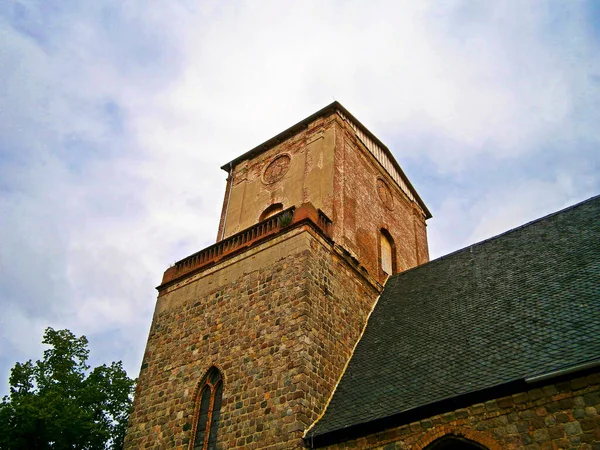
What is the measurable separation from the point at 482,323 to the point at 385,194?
761 centimetres

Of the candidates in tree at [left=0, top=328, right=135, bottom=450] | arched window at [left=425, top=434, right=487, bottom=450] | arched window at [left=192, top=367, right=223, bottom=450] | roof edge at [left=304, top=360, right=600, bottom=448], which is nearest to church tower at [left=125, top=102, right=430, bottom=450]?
arched window at [left=192, top=367, right=223, bottom=450]

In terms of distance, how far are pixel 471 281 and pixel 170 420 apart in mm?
7315

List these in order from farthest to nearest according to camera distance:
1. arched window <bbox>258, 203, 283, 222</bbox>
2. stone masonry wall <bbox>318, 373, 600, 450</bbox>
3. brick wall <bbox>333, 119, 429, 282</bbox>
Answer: arched window <bbox>258, 203, 283, 222</bbox>
brick wall <bbox>333, 119, 429, 282</bbox>
stone masonry wall <bbox>318, 373, 600, 450</bbox>

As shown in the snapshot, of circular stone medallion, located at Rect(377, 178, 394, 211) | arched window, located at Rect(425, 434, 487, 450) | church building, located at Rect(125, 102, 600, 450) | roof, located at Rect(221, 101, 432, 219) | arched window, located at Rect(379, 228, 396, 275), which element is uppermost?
roof, located at Rect(221, 101, 432, 219)

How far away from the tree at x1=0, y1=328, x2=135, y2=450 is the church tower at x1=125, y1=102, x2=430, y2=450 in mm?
5712

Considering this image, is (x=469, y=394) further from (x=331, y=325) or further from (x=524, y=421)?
(x=331, y=325)

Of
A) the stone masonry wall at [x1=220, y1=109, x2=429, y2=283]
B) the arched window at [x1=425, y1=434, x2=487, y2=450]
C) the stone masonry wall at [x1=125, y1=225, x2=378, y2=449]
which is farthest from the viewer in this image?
the stone masonry wall at [x1=220, y1=109, x2=429, y2=283]

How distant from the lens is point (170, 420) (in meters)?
10.9

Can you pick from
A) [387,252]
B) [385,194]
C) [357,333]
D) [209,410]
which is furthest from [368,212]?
[209,410]

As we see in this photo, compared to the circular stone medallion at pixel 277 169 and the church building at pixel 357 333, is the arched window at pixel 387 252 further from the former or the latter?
the circular stone medallion at pixel 277 169

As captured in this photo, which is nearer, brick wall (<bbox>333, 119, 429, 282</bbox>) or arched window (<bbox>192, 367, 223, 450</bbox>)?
arched window (<bbox>192, 367, 223, 450</bbox>)

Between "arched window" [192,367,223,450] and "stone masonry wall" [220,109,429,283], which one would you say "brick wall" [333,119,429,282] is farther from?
"arched window" [192,367,223,450]

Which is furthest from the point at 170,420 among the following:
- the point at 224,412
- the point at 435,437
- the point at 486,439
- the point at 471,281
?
the point at 471,281

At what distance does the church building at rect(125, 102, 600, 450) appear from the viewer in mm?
7672
